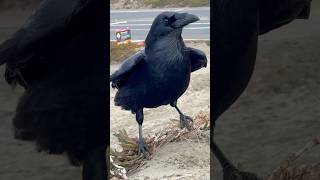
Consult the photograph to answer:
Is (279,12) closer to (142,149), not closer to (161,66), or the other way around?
(161,66)

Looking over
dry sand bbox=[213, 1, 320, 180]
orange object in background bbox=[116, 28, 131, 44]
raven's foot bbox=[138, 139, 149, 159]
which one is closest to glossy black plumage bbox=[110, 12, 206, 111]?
dry sand bbox=[213, 1, 320, 180]

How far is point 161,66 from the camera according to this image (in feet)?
15.4

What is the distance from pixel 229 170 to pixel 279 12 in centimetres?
119

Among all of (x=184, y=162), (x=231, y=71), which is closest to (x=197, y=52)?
(x=231, y=71)

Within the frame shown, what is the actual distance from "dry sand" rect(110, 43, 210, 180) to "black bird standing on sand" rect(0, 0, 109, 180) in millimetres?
1785

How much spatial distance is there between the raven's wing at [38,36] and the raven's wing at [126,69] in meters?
1.08

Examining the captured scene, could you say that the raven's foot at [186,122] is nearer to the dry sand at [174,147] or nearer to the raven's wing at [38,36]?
the dry sand at [174,147]

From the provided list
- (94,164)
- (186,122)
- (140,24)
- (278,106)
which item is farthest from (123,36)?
(278,106)

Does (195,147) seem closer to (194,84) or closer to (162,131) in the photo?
(162,131)

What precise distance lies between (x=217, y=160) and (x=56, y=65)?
4.37 ft

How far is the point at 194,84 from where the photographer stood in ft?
26.1

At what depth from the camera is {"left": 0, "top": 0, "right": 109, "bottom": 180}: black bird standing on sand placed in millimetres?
3660

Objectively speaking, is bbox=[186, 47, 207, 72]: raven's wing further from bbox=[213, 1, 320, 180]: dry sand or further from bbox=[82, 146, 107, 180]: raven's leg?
bbox=[82, 146, 107, 180]: raven's leg

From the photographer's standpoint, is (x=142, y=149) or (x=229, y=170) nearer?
(x=229, y=170)
